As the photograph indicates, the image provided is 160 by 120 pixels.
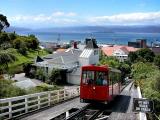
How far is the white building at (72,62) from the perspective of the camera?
232ft

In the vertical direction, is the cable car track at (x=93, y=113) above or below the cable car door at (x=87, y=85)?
below

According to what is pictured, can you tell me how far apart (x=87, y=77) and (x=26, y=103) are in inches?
219

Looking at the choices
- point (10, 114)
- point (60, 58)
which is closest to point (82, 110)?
point (10, 114)

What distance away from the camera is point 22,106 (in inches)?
817

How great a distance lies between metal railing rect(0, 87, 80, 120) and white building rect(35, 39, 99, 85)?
129 feet

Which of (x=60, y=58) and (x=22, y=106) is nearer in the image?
(x=22, y=106)

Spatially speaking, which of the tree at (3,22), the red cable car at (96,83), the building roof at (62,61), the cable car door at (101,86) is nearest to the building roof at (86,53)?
the building roof at (62,61)

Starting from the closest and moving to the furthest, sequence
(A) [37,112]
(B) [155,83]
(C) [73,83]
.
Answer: (A) [37,112] → (B) [155,83] → (C) [73,83]

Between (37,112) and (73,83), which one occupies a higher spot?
(37,112)

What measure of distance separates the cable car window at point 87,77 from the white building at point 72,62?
45287 millimetres

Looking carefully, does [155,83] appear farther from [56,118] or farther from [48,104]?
[56,118]

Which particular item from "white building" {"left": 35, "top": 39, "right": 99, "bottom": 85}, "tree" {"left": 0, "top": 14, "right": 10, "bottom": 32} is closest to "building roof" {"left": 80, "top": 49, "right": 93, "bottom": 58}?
"white building" {"left": 35, "top": 39, "right": 99, "bottom": 85}

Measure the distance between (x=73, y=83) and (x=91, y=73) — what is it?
153 feet

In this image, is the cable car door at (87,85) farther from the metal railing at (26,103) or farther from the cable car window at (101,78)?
the metal railing at (26,103)
